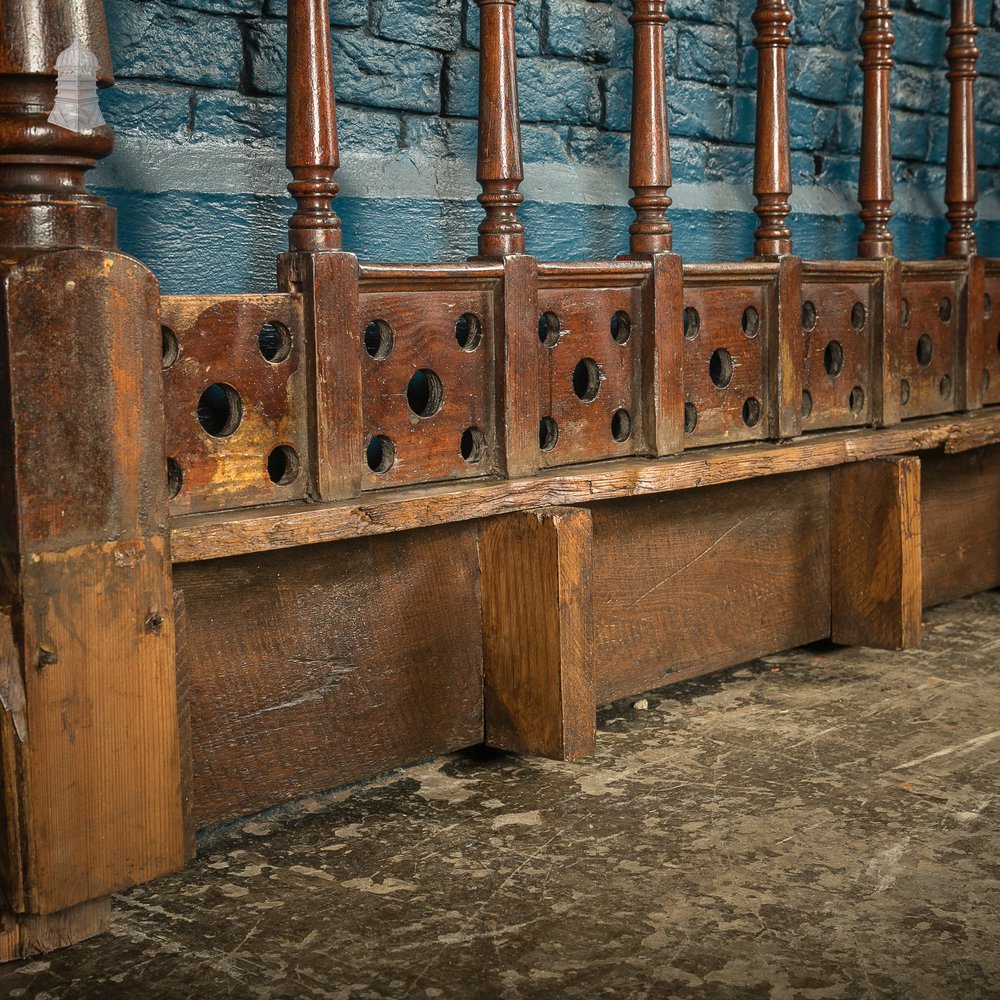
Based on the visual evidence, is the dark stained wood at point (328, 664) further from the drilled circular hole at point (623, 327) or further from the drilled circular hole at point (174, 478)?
the drilled circular hole at point (623, 327)

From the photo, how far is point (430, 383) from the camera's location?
2.31 metres

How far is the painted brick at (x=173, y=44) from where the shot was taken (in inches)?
87.1

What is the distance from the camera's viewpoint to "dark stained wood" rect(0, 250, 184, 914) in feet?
5.22

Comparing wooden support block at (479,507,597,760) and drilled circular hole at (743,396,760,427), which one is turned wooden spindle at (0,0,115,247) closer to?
wooden support block at (479,507,597,760)

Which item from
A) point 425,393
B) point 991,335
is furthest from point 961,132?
point 425,393

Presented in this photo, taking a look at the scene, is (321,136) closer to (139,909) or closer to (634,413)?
(634,413)

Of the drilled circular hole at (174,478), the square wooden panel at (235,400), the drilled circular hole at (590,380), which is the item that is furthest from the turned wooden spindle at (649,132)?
the drilled circular hole at (174,478)

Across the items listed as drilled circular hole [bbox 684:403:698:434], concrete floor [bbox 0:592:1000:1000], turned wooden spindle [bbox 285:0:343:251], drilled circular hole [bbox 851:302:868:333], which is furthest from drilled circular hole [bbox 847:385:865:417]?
turned wooden spindle [bbox 285:0:343:251]

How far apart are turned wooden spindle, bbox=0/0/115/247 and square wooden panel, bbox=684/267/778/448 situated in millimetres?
1330

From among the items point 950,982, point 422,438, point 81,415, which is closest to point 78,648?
point 81,415

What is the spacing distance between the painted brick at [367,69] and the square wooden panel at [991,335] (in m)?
1.67

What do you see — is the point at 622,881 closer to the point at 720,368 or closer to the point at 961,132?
the point at 720,368

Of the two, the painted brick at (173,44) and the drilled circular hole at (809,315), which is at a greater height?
the painted brick at (173,44)

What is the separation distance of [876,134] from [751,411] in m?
0.85
